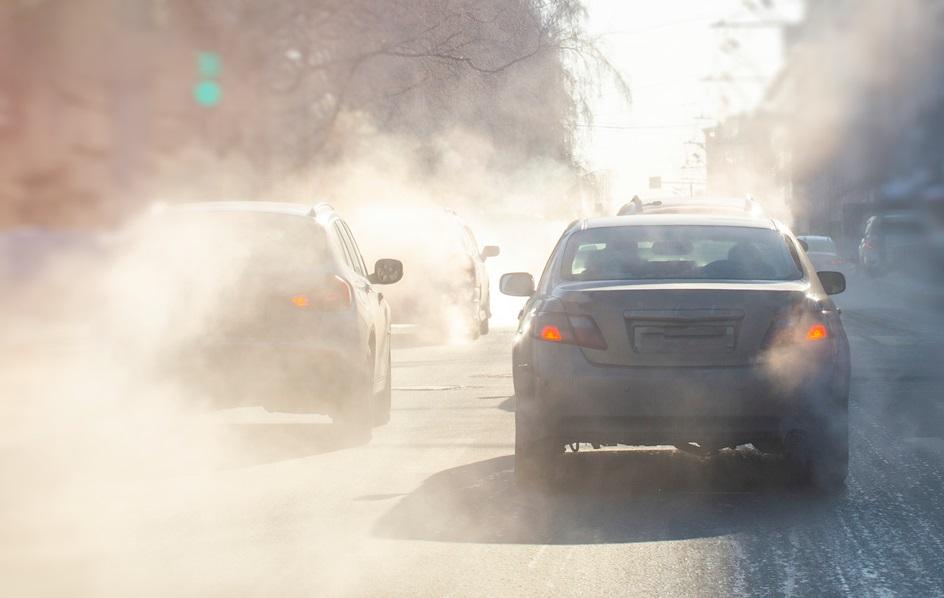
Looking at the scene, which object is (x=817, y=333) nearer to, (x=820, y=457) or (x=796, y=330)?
(x=796, y=330)

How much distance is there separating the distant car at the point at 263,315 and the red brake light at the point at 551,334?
1662 mm

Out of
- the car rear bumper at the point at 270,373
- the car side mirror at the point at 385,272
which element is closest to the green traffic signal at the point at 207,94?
the car rear bumper at the point at 270,373

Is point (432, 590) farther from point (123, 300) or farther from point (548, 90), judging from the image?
point (548, 90)

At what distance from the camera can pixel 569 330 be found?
24.8 feet

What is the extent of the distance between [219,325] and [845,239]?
18211 millimetres

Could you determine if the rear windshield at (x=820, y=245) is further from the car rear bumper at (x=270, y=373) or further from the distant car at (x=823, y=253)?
the car rear bumper at (x=270, y=373)

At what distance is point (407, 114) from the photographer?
5.37 metres

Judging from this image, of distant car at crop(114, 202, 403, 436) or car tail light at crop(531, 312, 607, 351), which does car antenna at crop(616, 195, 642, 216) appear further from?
car tail light at crop(531, 312, 607, 351)

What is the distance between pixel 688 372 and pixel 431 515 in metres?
1.37

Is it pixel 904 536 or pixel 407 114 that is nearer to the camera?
pixel 407 114

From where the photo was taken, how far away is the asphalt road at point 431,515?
5.65 meters

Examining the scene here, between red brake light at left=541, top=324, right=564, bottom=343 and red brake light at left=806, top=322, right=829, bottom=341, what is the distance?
3.83ft

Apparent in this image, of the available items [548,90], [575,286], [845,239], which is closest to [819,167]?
[548,90]

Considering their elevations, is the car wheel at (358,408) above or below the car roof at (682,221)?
below
